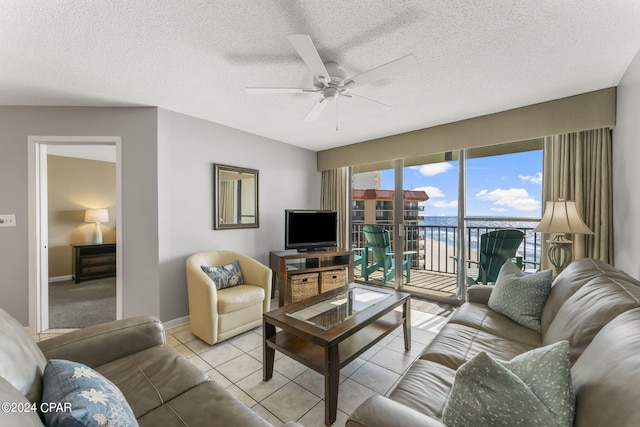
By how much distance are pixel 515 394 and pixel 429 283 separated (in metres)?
3.50

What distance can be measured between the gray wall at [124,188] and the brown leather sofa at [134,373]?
1433 millimetres

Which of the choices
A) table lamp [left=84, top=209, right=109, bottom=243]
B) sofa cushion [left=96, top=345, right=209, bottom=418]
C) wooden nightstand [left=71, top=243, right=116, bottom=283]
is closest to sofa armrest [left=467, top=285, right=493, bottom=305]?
sofa cushion [left=96, top=345, right=209, bottom=418]

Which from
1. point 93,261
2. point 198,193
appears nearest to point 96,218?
point 93,261

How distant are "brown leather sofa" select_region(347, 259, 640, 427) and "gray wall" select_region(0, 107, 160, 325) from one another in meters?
2.71

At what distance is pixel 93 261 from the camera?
4699mm

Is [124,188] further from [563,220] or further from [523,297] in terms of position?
[563,220]

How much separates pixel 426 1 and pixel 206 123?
8.68 ft

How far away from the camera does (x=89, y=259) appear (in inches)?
183

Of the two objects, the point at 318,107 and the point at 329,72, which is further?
the point at 318,107

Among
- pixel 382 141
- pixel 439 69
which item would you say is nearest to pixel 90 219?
pixel 382 141

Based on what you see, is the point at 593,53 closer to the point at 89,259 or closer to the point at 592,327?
the point at 592,327

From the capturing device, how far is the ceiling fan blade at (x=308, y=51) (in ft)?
4.44

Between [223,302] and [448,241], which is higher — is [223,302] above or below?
below

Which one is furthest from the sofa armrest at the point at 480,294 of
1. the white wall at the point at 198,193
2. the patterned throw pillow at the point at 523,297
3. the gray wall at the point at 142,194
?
the gray wall at the point at 142,194
